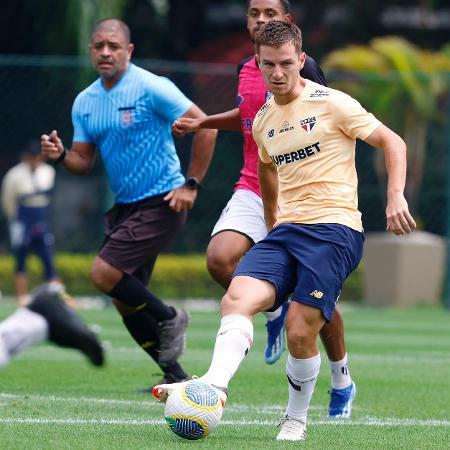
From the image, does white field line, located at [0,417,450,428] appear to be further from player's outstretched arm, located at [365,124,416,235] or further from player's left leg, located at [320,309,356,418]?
player's outstretched arm, located at [365,124,416,235]

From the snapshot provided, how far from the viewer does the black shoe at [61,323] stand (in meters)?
5.77

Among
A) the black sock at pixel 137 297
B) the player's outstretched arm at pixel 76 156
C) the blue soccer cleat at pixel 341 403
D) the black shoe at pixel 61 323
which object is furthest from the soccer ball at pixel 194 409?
the player's outstretched arm at pixel 76 156

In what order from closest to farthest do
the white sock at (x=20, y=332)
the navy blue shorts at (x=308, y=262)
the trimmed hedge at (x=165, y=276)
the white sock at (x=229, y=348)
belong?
1. the white sock at (x=20, y=332)
2. the white sock at (x=229, y=348)
3. the navy blue shorts at (x=308, y=262)
4. the trimmed hedge at (x=165, y=276)

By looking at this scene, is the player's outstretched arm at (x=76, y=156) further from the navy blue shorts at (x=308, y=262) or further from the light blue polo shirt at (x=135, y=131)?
the navy blue shorts at (x=308, y=262)

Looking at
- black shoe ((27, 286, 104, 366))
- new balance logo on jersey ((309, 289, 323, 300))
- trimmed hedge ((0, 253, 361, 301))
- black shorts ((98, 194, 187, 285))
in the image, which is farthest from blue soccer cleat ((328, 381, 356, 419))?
trimmed hedge ((0, 253, 361, 301))

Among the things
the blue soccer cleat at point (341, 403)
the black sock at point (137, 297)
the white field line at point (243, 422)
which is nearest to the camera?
the white field line at point (243, 422)

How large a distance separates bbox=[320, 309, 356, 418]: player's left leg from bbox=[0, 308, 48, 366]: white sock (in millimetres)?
2331

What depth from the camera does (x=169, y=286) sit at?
1984 centimetres

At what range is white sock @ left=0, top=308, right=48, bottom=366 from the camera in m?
5.74

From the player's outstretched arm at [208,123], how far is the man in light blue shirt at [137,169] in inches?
18.2

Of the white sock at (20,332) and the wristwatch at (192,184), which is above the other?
the white sock at (20,332)

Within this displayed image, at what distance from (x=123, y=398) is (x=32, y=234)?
1014 cm

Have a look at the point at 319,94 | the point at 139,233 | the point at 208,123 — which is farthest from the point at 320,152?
the point at 139,233

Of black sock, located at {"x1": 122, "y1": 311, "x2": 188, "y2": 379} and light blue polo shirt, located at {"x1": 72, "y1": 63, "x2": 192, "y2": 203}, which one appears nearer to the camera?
black sock, located at {"x1": 122, "y1": 311, "x2": 188, "y2": 379}
